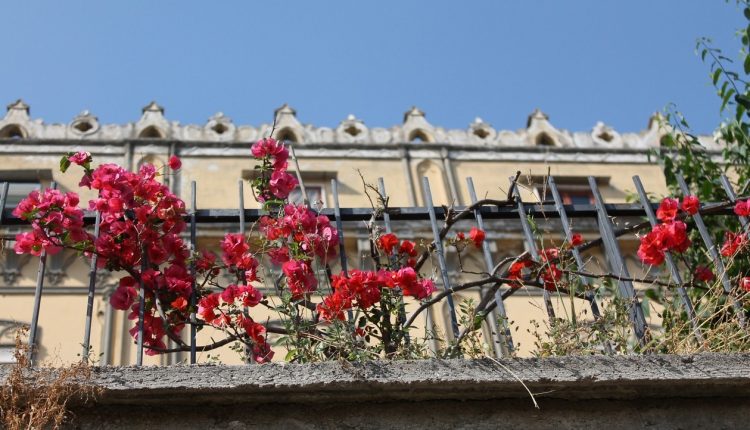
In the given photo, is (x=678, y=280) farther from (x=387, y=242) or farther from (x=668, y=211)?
(x=387, y=242)

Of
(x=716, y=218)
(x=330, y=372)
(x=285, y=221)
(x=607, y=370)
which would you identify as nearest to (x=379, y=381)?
(x=330, y=372)

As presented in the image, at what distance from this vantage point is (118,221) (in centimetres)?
413

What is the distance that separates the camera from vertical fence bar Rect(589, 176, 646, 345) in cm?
390

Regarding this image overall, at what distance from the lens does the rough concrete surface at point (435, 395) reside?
3.19m

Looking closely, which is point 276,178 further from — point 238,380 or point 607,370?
point 607,370

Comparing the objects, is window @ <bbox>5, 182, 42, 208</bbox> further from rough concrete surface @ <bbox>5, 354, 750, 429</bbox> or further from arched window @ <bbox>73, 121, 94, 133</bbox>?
rough concrete surface @ <bbox>5, 354, 750, 429</bbox>

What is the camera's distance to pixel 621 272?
13.3ft

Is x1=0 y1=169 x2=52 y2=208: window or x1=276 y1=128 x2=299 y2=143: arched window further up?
x1=276 y1=128 x2=299 y2=143: arched window

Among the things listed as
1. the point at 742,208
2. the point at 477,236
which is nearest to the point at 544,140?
the point at 742,208

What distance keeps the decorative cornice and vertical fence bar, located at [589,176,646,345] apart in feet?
37.2

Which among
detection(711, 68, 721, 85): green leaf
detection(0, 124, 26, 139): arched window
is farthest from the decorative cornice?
detection(711, 68, 721, 85): green leaf

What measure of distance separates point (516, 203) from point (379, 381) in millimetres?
1539

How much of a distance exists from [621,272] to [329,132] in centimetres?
1208

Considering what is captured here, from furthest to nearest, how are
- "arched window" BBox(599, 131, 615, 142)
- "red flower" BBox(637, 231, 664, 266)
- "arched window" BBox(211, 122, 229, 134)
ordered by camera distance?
"arched window" BBox(599, 131, 615, 142), "arched window" BBox(211, 122, 229, 134), "red flower" BBox(637, 231, 664, 266)
